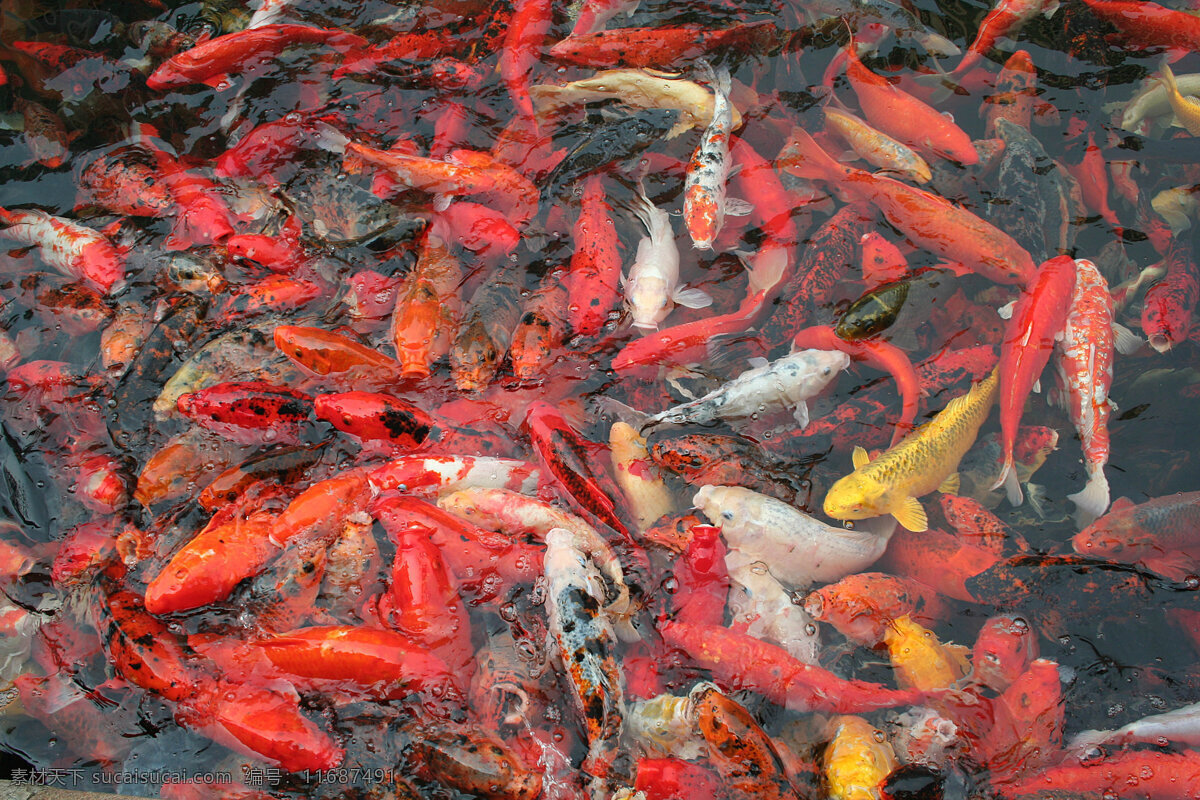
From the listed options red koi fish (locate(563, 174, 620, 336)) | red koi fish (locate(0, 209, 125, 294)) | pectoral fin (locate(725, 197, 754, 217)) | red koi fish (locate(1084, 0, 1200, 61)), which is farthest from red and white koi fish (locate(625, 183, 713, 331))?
red koi fish (locate(0, 209, 125, 294))

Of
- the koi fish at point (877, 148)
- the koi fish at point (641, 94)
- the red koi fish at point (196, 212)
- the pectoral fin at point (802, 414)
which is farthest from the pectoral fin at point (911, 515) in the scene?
the red koi fish at point (196, 212)

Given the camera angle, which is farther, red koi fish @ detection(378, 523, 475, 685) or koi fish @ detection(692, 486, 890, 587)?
koi fish @ detection(692, 486, 890, 587)

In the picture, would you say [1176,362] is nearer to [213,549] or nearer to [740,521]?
[740,521]

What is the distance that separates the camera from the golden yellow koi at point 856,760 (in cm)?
273

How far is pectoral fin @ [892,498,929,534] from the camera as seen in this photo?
11.5ft

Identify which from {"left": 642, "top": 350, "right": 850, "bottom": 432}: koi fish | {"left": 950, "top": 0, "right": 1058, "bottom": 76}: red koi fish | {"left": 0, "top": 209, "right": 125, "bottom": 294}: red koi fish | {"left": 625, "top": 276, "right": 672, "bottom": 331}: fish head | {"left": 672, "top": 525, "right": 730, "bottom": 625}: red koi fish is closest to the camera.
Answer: {"left": 672, "top": 525, "right": 730, "bottom": 625}: red koi fish

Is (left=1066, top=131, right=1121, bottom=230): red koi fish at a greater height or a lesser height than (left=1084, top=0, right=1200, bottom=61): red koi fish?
lesser

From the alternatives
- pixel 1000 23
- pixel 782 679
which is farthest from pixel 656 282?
pixel 1000 23

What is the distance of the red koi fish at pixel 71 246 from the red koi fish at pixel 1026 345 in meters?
5.02

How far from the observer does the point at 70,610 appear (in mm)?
3525

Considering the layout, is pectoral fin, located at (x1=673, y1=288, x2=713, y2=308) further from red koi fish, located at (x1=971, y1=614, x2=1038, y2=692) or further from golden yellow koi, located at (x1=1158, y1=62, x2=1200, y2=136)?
golden yellow koi, located at (x1=1158, y1=62, x2=1200, y2=136)

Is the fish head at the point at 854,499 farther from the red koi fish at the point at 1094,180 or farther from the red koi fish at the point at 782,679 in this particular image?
the red koi fish at the point at 1094,180

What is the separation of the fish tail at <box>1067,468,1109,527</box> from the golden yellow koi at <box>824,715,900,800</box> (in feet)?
4.85

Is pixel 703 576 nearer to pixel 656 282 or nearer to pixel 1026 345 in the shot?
pixel 656 282
